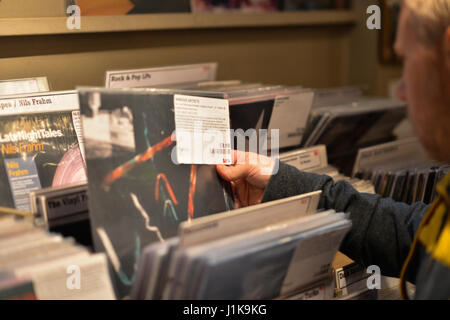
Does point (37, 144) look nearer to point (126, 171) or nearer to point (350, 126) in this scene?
point (126, 171)

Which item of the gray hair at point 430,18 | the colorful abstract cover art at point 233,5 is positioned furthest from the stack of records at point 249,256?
the colorful abstract cover art at point 233,5

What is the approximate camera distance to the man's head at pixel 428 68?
87 cm

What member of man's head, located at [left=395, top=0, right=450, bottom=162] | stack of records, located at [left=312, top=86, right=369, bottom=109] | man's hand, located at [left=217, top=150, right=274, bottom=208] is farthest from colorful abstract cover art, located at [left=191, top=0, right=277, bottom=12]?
man's head, located at [left=395, top=0, right=450, bottom=162]

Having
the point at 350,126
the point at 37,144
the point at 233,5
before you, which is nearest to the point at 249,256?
the point at 37,144

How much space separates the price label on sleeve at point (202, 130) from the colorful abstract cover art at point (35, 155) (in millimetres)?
312

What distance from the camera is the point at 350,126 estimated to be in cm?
161

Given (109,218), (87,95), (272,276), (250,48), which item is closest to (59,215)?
(109,218)

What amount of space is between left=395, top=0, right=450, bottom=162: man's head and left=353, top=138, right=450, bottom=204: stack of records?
0.47 meters

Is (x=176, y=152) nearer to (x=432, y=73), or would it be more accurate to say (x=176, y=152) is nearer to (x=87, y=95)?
(x=87, y=95)

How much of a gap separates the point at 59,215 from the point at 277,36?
1397mm

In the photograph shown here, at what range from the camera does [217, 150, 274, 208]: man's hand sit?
1096 millimetres

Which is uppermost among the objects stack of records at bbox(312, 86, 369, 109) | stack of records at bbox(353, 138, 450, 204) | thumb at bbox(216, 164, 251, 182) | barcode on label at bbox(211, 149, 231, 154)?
stack of records at bbox(312, 86, 369, 109)

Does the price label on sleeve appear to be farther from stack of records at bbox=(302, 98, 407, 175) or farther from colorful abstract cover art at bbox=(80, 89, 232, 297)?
stack of records at bbox=(302, 98, 407, 175)

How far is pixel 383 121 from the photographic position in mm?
1726
